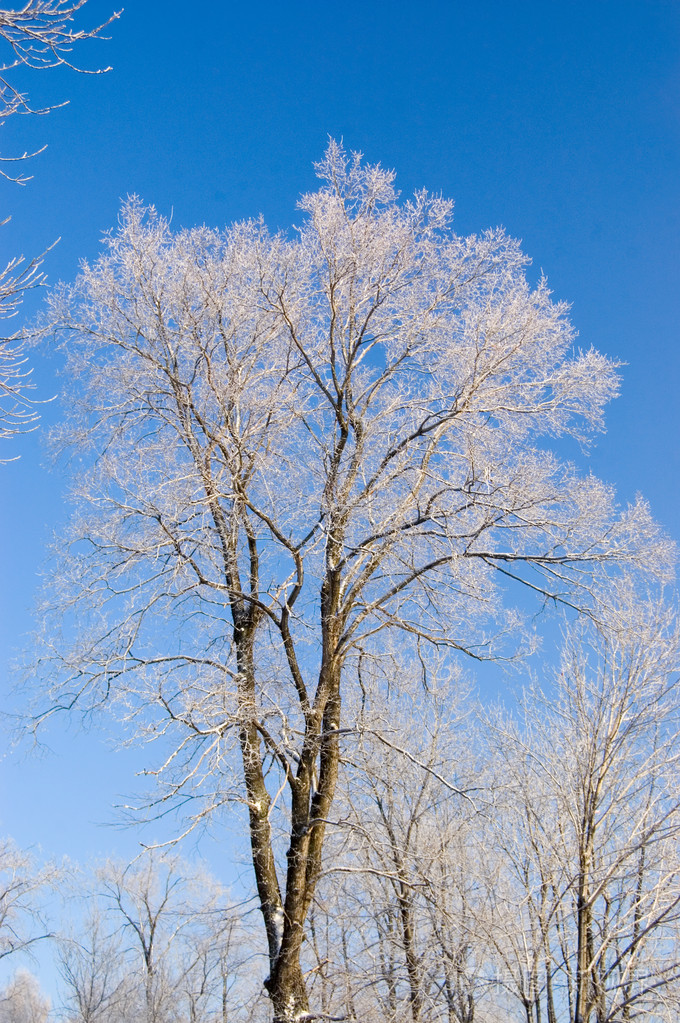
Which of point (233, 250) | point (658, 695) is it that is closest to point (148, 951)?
point (658, 695)

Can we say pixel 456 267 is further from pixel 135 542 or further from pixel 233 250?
pixel 135 542

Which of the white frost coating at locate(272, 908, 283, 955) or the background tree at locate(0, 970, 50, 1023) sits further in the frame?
the background tree at locate(0, 970, 50, 1023)

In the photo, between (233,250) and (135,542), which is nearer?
(135,542)

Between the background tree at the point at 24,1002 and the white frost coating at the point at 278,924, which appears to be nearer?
the white frost coating at the point at 278,924

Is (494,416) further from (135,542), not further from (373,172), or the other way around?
(135,542)

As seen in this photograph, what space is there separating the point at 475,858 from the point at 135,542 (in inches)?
256

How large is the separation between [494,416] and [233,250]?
10.2 feet

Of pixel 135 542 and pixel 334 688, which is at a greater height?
pixel 135 542

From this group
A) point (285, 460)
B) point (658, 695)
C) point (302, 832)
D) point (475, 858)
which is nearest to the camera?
point (302, 832)

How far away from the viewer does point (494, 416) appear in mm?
8664

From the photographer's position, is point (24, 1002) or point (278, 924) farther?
point (24, 1002)

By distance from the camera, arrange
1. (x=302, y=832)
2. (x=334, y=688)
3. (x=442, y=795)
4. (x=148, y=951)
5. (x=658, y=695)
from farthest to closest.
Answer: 1. (x=148, y=951)
2. (x=442, y=795)
3. (x=658, y=695)
4. (x=334, y=688)
5. (x=302, y=832)

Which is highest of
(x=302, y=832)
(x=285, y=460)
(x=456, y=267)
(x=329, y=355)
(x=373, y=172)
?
(x=373, y=172)

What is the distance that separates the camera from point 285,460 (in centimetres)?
859
